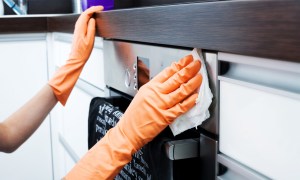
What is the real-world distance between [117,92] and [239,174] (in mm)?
566

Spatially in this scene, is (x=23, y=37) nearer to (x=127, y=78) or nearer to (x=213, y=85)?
(x=127, y=78)

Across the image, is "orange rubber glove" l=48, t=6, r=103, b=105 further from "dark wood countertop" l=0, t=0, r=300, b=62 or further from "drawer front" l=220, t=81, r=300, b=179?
"drawer front" l=220, t=81, r=300, b=179

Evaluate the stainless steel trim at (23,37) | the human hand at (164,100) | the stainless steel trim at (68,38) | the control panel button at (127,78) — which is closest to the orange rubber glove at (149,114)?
the human hand at (164,100)

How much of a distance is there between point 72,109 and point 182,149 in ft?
3.13

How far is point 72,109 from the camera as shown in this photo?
5.35 ft

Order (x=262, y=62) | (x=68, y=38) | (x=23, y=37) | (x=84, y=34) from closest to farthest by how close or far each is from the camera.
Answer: (x=262, y=62), (x=84, y=34), (x=68, y=38), (x=23, y=37)

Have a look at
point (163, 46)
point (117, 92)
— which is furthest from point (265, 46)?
point (117, 92)

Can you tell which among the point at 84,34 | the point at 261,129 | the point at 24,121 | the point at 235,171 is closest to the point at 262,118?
the point at 261,129

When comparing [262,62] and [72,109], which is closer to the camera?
[262,62]

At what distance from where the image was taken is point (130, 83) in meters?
1.05

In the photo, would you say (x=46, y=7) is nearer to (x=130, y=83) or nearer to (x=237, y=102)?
(x=130, y=83)

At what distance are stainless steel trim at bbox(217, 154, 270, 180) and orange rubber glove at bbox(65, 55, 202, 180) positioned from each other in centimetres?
11

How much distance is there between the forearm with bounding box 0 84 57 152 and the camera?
1.13 m

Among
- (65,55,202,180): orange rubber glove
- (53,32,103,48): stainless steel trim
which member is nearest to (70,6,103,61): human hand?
(53,32,103,48): stainless steel trim
